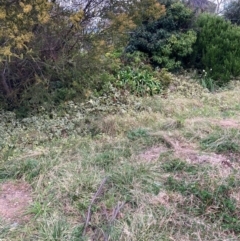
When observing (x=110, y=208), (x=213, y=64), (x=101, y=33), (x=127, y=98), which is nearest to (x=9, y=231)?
(x=110, y=208)

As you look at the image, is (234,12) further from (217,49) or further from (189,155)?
(189,155)

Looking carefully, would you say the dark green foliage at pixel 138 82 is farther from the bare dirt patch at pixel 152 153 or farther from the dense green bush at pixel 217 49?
the bare dirt patch at pixel 152 153

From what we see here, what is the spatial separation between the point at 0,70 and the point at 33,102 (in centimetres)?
70

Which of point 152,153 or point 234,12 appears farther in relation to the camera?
point 234,12

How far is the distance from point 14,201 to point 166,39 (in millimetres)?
5577

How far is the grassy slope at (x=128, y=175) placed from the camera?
271 cm

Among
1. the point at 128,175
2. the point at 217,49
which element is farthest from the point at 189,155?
the point at 217,49

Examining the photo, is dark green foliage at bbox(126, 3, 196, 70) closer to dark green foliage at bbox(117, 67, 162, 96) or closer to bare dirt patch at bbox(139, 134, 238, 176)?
dark green foliage at bbox(117, 67, 162, 96)

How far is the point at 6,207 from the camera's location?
308 centimetres

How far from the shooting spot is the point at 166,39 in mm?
7707

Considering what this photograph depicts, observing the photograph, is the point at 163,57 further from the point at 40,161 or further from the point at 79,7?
the point at 40,161

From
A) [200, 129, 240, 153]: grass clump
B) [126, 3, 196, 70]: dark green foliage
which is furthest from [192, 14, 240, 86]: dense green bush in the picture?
[200, 129, 240, 153]: grass clump

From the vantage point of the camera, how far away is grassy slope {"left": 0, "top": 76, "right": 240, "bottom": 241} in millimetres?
2705

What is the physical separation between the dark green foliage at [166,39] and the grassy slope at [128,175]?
2.90 metres
